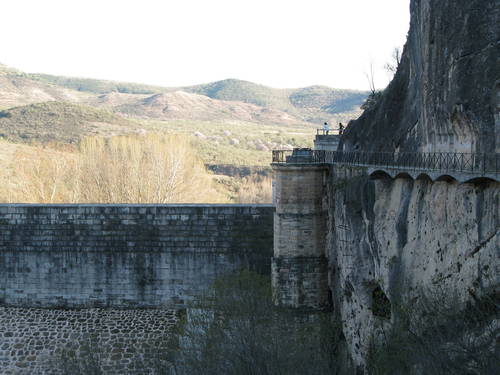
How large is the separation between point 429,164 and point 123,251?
444 inches

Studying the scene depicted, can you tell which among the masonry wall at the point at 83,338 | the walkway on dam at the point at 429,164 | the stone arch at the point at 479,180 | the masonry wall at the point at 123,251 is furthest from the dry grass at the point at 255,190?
the stone arch at the point at 479,180

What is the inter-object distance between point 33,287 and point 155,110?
326ft

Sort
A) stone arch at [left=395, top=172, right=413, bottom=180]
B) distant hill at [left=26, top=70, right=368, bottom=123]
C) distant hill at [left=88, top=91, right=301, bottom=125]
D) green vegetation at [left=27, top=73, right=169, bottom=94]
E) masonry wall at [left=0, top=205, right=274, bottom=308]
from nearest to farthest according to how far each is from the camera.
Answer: stone arch at [left=395, top=172, right=413, bottom=180] < masonry wall at [left=0, top=205, right=274, bottom=308] < distant hill at [left=88, top=91, right=301, bottom=125] < distant hill at [left=26, top=70, right=368, bottom=123] < green vegetation at [left=27, top=73, right=169, bottom=94]

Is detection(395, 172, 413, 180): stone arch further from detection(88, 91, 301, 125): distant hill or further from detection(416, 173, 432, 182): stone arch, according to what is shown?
detection(88, 91, 301, 125): distant hill

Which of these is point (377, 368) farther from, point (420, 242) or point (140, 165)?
point (140, 165)

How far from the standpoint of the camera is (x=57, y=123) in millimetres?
65500

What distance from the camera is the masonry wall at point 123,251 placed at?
1794 centimetres

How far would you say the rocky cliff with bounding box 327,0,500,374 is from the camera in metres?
8.60

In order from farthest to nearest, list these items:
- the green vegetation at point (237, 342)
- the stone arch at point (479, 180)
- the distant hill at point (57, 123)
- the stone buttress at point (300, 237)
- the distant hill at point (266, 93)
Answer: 1. the distant hill at point (266, 93)
2. the distant hill at point (57, 123)
3. the stone buttress at point (300, 237)
4. the green vegetation at point (237, 342)
5. the stone arch at point (479, 180)

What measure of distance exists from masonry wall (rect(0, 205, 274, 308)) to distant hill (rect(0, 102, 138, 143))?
41.7 metres

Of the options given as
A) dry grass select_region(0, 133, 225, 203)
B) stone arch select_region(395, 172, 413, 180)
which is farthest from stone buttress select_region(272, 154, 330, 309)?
dry grass select_region(0, 133, 225, 203)

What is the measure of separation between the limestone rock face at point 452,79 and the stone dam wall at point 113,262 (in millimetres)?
7353

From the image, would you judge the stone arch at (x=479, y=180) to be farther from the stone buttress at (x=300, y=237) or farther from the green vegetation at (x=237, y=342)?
the stone buttress at (x=300, y=237)

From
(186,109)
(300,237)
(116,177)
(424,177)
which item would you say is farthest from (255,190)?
(186,109)
